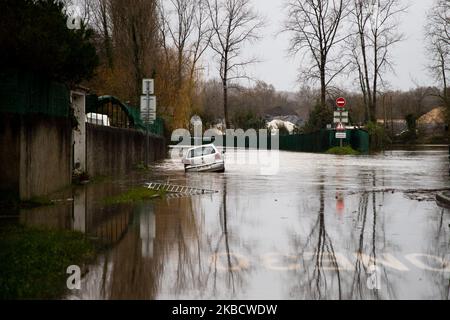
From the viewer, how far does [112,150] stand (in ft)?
77.4

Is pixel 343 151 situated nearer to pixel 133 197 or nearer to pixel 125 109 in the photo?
pixel 125 109

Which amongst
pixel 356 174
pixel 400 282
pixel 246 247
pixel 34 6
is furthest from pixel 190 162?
pixel 400 282

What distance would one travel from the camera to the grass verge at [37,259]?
626 cm

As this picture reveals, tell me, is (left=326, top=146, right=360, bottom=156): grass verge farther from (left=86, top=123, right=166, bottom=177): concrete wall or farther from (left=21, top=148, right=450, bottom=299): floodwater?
(left=21, top=148, right=450, bottom=299): floodwater

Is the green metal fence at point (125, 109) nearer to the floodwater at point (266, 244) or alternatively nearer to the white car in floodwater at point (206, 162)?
the white car in floodwater at point (206, 162)

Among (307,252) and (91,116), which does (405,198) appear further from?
(91,116)

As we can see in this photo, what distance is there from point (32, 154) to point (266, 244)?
21.9ft

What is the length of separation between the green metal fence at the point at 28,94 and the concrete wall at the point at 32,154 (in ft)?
0.64

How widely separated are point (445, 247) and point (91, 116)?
635 inches

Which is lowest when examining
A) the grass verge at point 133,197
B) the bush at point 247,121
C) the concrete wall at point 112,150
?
the grass verge at point 133,197

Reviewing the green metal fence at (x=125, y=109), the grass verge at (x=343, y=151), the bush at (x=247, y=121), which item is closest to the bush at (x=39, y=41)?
the green metal fence at (x=125, y=109)
